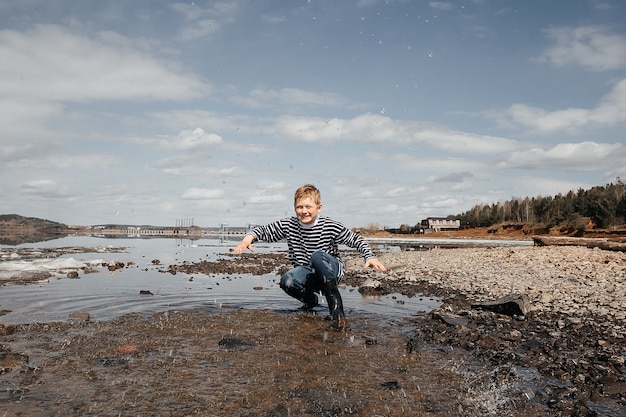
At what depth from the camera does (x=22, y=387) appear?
4566 millimetres

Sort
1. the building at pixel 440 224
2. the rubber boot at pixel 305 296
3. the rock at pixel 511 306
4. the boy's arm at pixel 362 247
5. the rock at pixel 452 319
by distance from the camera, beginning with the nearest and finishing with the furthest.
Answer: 1. the boy's arm at pixel 362 247
2. the rock at pixel 452 319
3. the rubber boot at pixel 305 296
4. the rock at pixel 511 306
5. the building at pixel 440 224

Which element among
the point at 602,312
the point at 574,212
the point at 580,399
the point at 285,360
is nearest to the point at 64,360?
the point at 285,360

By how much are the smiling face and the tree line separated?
249ft

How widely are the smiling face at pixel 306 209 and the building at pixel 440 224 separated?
12839 cm

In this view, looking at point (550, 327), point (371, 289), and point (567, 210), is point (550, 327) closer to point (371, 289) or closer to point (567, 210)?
point (371, 289)

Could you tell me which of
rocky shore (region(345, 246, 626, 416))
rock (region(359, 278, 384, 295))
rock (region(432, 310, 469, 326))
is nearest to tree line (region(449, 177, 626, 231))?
rocky shore (region(345, 246, 626, 416))

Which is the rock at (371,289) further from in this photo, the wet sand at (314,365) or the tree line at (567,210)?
the tree line at (567,210)

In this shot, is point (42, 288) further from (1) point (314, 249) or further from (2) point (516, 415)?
(2) point (516, 415)

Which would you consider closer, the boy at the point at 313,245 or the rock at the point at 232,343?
the rock at the point at 232,343

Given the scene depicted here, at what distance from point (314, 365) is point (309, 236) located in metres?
3.39

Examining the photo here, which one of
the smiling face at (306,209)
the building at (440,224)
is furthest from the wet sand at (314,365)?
the building at (440,224)

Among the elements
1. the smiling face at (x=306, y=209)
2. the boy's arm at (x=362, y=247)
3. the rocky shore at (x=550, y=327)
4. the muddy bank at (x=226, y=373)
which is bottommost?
the rocky shore at (x=550, y=327)

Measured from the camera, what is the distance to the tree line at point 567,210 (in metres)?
75.8

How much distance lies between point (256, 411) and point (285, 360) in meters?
1.70
